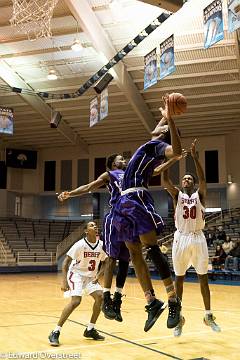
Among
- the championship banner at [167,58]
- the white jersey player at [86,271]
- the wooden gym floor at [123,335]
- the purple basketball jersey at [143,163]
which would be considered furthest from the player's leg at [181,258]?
the championship banner at [167,58]

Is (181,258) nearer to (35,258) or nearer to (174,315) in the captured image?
(174,315)

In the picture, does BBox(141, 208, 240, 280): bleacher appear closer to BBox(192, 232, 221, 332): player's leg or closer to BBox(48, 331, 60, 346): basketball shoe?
BBox(192, 232, 221, 332): player's leg

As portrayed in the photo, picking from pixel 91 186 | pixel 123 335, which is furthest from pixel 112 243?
pixel 123 335

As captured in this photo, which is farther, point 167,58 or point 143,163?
point 167,58

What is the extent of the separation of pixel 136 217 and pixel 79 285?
109 inches

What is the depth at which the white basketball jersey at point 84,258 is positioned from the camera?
267 inches

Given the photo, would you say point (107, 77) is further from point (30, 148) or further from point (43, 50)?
point (30, 148)

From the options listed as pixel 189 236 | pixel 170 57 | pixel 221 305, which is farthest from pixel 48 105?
pixel 189 236

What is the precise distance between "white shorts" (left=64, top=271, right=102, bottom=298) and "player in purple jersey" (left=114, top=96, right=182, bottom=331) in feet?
7.86

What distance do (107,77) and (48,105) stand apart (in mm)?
8405

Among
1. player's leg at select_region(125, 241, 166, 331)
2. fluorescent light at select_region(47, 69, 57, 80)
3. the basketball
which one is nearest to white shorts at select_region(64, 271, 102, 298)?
player's leg at select_region(125, 241, 166, 331)

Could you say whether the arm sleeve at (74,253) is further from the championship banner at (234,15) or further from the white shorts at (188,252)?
the championship banner at (234,15)

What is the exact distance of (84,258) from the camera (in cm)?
681

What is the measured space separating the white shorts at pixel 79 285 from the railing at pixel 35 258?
711 inches
